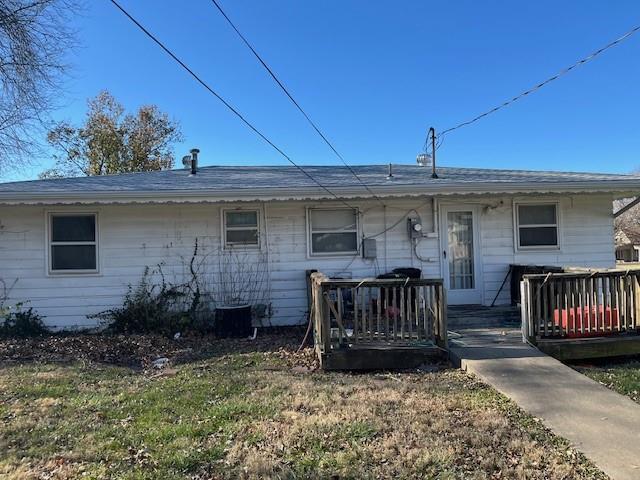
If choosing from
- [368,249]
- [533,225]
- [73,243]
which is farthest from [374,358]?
[73,243]

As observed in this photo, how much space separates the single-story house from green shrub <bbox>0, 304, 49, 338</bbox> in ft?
0.53

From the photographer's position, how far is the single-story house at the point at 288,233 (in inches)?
368

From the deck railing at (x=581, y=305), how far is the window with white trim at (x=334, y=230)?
3.93m

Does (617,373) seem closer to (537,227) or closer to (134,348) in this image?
(537,227)

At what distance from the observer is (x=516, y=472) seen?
3375mm

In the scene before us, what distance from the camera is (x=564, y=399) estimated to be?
15.4 ft

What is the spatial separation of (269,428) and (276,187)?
5519 mm

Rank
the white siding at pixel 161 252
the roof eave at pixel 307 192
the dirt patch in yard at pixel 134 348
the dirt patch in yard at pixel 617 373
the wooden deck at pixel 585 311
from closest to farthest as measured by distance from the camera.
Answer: the dirt patch in yard at pixel 617 373 < the wooden deck at pixel 585 311 < the dirt patch in yard at pixel 134 348 < the roof eave at pixel 307 192 < the white siding at pixel 161 252

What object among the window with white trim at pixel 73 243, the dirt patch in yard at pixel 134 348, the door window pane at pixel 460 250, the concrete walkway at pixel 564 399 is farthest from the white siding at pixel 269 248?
the concrete walkway at pixel 564 399

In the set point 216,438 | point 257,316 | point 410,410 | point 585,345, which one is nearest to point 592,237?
point 585,345

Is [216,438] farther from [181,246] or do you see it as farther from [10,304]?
[10,304]

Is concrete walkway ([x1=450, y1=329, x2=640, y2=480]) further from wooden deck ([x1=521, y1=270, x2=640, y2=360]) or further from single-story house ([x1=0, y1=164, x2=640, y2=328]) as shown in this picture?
single-story house ([x1=0, y1=164, x2=640, y2=328])

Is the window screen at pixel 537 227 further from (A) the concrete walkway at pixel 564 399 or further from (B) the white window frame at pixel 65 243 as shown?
(B) the white window frame at pixel 65 243

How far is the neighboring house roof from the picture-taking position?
8.85 m
